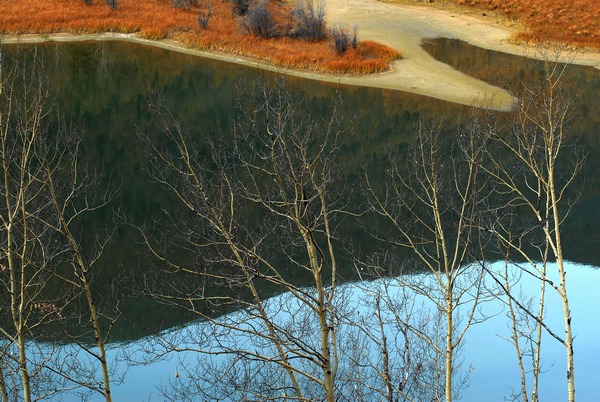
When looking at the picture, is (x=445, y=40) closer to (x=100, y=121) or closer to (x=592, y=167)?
(x=592, y=167)

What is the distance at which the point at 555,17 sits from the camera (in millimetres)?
48375

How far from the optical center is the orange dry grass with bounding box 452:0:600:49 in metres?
45.4

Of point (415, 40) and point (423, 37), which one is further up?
point (423, 37)

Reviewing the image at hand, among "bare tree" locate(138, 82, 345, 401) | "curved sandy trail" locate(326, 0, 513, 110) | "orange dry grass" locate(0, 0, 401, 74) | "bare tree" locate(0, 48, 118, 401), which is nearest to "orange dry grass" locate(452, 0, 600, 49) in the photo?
"curved sandy trail" locate(326, 0, 513, 110)

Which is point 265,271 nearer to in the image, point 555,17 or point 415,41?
point 415,41

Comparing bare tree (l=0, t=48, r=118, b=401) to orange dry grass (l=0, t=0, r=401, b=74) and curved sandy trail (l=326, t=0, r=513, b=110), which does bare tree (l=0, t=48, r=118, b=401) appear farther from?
orange dry grass (l=0, t=0, r=401, b=74)

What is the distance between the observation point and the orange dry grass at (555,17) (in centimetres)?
4538

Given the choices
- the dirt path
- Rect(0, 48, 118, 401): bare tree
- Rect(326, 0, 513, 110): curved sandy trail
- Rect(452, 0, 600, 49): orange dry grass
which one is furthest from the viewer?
Rect(452, 0, 600, 49): orange dry grass

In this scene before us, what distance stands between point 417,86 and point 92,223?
18225mm

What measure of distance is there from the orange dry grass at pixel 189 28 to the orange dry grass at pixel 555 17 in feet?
30.1

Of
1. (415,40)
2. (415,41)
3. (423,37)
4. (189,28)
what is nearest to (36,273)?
(189,28)

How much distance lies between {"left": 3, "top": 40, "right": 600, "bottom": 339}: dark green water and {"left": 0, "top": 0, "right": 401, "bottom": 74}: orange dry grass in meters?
1.68

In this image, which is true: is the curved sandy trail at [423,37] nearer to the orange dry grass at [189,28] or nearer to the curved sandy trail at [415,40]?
the curved sandy trail at [415,40]

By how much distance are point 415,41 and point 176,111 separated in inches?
568
